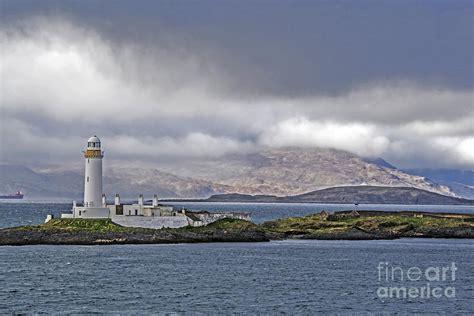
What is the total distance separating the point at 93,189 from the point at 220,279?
128 feet

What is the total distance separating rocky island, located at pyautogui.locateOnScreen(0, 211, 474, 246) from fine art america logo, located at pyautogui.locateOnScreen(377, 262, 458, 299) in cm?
3087

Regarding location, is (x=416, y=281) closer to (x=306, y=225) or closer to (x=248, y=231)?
(x=248, y=231)

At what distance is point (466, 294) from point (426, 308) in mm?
8917

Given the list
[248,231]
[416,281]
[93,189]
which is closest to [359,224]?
[248,231]

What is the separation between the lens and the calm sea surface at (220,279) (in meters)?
59.7

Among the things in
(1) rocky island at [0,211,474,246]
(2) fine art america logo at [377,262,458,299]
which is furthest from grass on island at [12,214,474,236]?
(2) fine art america logo at [377,262,458,299]

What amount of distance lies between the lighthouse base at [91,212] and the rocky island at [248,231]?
1055 mm

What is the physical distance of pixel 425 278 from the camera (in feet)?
257

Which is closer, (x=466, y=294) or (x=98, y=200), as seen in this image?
(x=466, y=294)

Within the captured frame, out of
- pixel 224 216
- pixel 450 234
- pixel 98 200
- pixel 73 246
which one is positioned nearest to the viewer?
pixel 73 246

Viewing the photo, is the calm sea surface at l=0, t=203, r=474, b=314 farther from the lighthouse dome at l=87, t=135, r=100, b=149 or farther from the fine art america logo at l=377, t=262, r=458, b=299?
the lighthouse dome at l=87, t=135, r=100, b=149

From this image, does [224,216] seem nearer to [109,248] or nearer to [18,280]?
[109,248]

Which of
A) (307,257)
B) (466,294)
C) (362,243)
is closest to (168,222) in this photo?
(307,257)

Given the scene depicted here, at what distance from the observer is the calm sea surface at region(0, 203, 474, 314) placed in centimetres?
5972
